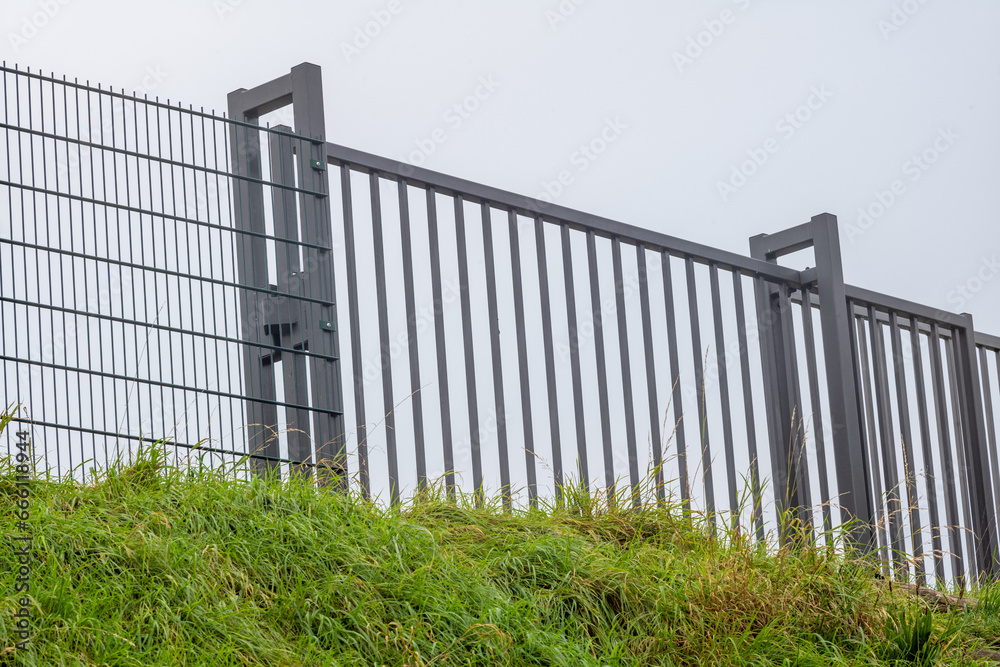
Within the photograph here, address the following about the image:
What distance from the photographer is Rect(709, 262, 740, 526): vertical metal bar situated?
7062 millimetres

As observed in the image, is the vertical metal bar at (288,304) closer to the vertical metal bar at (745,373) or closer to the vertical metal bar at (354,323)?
the vertical metal bar at (354,323)

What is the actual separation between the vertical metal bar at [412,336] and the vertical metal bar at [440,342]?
4.2 inches

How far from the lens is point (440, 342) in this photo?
6.25 m

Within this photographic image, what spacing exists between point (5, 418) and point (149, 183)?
1.29m

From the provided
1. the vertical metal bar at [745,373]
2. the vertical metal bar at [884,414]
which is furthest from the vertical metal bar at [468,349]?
the vertical metal bar at [884,414]

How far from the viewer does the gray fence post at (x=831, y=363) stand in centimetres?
755

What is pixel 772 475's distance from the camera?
7.42 meters

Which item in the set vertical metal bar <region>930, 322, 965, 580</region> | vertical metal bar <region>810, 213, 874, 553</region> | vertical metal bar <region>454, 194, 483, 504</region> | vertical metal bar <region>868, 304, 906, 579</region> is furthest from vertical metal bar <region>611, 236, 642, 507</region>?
vertical metal bar <region>930, 322, 965, 580</region>

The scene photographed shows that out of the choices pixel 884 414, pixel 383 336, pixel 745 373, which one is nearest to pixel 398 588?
pixel 383 336

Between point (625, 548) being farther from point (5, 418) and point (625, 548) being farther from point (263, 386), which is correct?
point (5, 418)

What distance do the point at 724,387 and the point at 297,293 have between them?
255cm

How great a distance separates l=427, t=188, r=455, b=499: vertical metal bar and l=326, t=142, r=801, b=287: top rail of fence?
0.46 ft

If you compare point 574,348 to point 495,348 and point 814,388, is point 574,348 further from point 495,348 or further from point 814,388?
point 814,388

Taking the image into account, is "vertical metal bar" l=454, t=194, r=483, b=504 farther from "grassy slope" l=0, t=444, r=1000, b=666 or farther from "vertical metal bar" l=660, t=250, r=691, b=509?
"vertical metal bar" l=660, t=250, r=691, b=509
